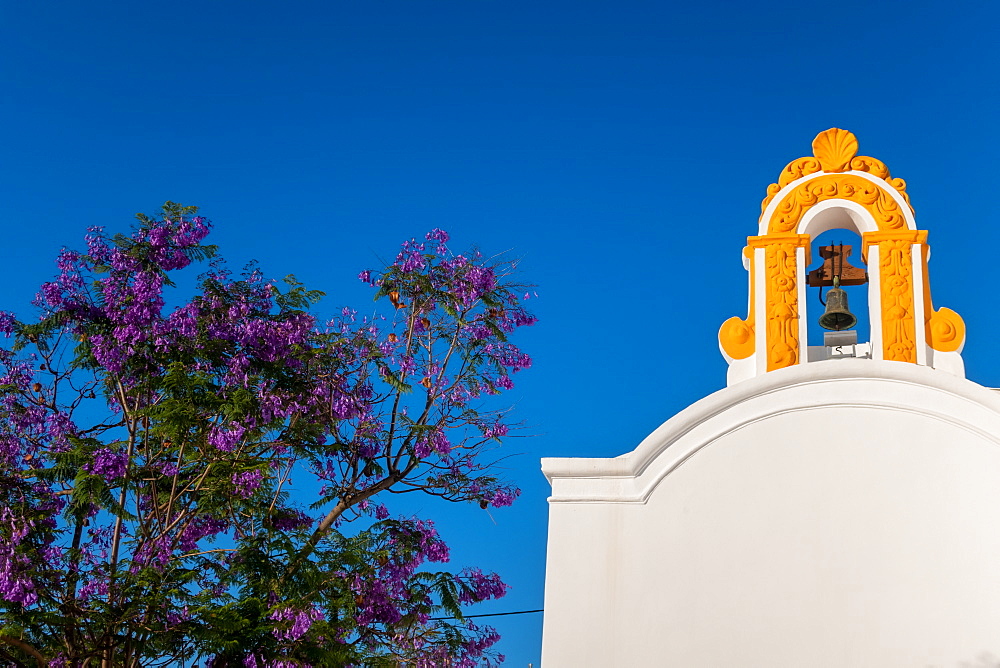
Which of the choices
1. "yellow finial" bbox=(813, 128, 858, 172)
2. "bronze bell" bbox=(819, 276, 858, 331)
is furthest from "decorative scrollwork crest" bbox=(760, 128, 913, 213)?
"bronze bell" bbox=(819, 276, 858, 331)

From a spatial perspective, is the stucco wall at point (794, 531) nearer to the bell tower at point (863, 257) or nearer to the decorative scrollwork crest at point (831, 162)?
the bell tower at point (863, 257)

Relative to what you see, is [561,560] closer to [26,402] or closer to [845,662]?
[845,662]

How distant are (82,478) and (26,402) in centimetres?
129

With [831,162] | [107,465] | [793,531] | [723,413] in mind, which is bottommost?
[793,531]

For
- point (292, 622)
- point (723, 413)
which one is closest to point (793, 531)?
A: point (723, 413)

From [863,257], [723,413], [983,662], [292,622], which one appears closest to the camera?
[983,662]

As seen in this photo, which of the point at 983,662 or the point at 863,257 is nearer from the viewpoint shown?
the point at 983,662

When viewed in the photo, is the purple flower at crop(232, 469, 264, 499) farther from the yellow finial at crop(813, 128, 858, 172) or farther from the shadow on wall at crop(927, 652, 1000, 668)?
the shadow on wall at crop(927, 652, 1000, 668)

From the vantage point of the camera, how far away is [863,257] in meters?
7.08

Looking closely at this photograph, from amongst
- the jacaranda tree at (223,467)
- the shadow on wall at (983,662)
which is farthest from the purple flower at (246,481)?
the shadow on wall at (983,662)

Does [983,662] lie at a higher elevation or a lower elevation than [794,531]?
lower

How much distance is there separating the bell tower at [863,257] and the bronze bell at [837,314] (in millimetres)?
231

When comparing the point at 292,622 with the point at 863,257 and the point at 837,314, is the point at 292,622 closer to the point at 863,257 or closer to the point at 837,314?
the point at 837,314

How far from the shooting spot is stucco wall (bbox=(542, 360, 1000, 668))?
5.34 meters
